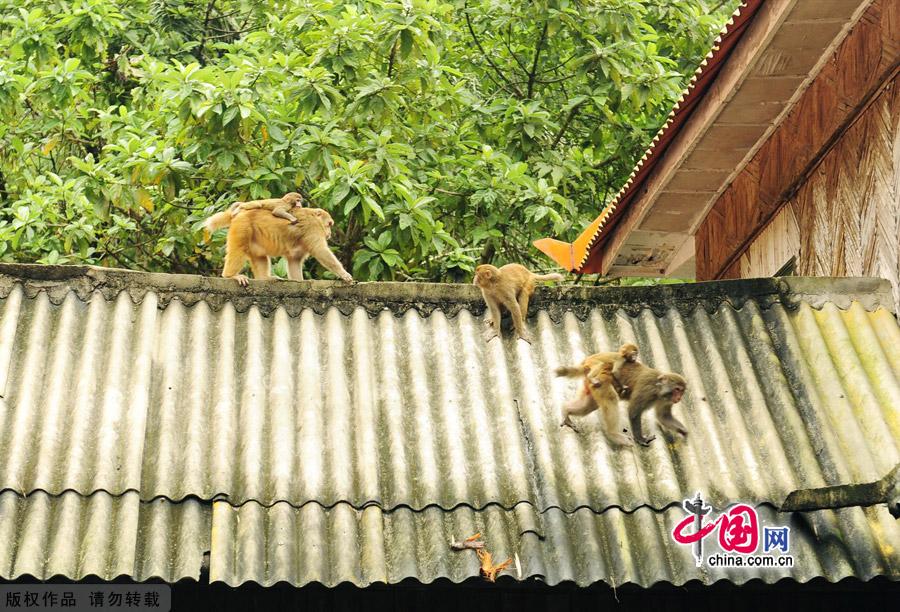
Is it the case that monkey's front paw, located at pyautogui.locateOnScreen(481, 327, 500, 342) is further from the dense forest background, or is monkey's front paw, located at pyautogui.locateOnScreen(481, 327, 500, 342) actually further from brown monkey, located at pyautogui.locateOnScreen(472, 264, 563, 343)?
the dense forest background

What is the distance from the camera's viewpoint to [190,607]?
5.20 meters

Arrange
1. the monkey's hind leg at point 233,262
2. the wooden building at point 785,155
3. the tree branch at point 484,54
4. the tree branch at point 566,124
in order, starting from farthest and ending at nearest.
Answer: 1. the tree branch at point 484,54
2. the tree branch at point 566,124
3. the monkey's hind leg at point 233,262
4. the wooden building at point 785,155

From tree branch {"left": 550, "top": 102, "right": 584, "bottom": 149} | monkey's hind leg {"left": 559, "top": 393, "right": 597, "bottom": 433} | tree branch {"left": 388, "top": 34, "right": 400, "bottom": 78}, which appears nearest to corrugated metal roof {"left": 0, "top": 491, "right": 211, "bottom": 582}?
monkey's hind leg {"left": 559, "top": 393, "right": 597, "bottom": 433}

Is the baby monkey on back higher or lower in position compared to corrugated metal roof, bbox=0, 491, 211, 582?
higher

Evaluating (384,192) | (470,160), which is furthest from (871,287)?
(470,160)

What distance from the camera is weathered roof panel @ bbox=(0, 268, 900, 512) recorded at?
550 cm

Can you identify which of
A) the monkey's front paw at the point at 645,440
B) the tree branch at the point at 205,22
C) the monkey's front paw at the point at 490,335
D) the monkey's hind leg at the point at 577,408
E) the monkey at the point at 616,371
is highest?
the tree branch at the point at 205,22

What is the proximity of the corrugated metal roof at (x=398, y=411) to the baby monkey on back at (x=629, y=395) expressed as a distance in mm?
137

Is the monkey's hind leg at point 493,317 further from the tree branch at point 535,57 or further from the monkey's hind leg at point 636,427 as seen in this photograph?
the tree branch at point 535,57

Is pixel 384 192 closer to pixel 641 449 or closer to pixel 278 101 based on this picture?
pixel 278 101

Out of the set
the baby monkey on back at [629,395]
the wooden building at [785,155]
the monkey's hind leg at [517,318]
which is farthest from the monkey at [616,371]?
the wooden building at [785,155]

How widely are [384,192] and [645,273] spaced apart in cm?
261

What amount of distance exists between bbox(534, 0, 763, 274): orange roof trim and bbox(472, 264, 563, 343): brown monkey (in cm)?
167

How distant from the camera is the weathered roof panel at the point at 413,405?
550 cm
